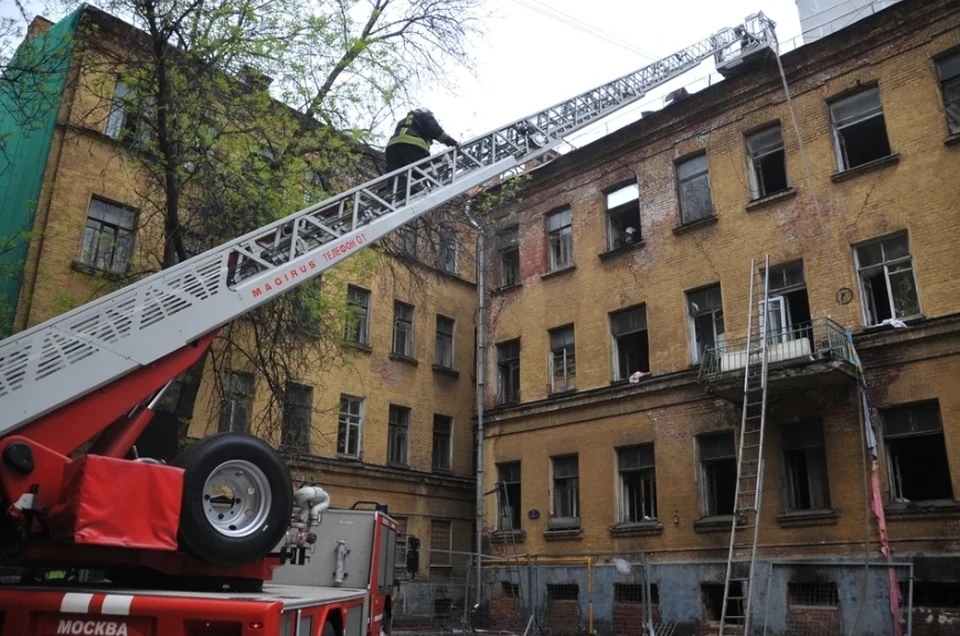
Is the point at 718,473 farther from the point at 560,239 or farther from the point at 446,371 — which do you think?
the point at 446,371

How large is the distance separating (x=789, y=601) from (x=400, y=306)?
47.1 ft

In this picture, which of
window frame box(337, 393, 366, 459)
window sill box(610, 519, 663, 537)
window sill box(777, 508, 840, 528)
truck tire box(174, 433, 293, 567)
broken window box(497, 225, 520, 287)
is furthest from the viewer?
broken window box(497, 225, 520, 287)

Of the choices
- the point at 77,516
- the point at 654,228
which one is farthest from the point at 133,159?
the point at 654,228

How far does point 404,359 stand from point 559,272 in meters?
5.83

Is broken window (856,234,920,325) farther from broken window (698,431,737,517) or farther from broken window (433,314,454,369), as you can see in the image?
broken window (433,314,454,369)

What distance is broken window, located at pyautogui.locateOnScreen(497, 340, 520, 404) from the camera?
74.1 ft

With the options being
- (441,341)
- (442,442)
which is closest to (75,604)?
(442,442)

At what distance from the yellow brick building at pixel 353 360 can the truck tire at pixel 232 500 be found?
8.09m

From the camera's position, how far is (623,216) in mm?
21250

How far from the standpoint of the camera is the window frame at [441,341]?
83.6ft

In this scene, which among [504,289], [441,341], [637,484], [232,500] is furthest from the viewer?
[441,341]

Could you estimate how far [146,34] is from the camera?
11.5m

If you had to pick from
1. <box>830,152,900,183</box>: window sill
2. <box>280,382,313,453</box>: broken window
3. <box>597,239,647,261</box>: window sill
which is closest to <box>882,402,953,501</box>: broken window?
<box>830,152,900,183</box>: window sill

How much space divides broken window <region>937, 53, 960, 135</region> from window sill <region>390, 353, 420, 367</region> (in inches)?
611
